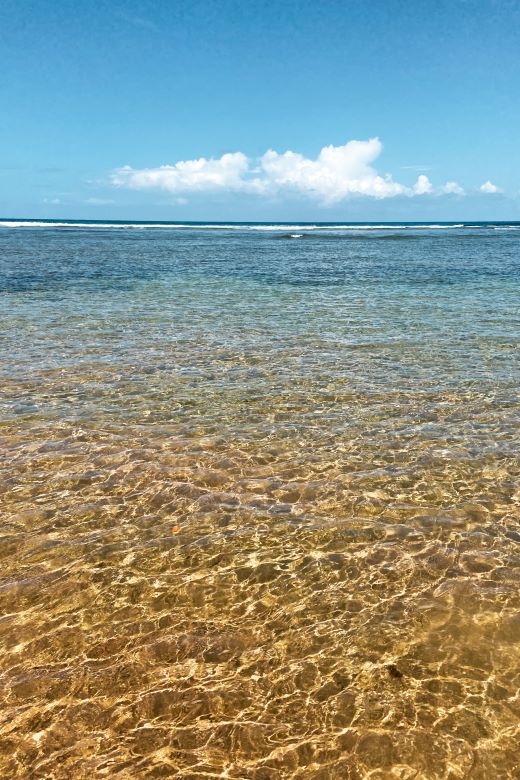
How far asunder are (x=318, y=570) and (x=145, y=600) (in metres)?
1.97

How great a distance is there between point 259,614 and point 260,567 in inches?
28.2

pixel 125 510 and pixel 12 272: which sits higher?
pixel 12 272

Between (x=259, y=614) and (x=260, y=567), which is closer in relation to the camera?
(x=259, y=614)

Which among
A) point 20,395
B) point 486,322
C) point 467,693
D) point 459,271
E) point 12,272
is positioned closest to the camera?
point 467,693

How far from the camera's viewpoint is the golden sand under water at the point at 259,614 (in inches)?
157

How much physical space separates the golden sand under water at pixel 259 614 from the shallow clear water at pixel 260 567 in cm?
2

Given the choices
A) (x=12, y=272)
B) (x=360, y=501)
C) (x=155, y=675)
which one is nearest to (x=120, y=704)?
(x=155, y=675)

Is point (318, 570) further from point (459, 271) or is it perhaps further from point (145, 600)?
point (459, 271)

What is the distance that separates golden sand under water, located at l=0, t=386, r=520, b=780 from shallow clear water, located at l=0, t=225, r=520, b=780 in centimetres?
2

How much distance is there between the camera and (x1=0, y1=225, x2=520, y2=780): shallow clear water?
4047 mm

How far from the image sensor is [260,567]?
5949 mm

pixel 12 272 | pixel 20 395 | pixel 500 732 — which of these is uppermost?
pixel 12 272

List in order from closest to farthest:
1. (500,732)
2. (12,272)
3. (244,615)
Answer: (500,732), (244,615), (12,272)

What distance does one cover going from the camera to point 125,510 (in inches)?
277
